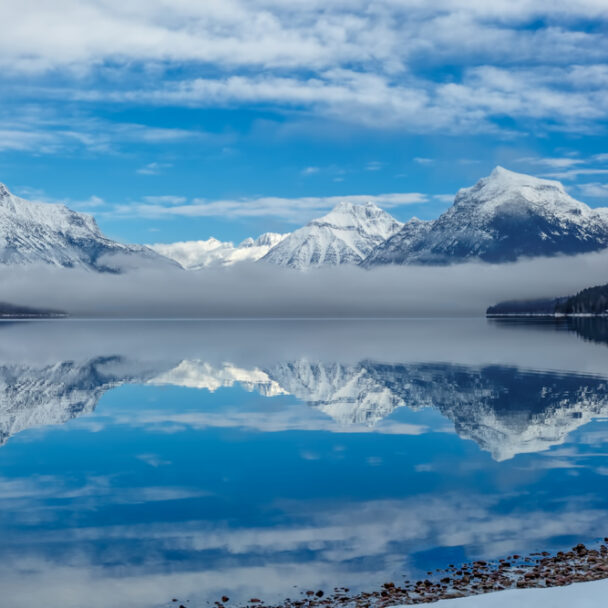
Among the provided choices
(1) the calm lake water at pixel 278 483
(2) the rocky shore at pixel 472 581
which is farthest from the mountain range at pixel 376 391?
(2) the rocky shore at pixel 472 581

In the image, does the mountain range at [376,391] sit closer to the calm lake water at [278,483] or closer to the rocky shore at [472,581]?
the calm lake water at [278,483]

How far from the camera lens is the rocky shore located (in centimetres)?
1995

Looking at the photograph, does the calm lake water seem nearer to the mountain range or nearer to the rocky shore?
the mountain range

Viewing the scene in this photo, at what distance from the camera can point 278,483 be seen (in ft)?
109

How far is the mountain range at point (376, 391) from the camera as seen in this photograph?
47.4m

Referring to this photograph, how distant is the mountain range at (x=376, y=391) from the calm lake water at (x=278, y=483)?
1.05ft

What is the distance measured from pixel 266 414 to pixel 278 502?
2350 centimetres

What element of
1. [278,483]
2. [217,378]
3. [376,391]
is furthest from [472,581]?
[217,378]

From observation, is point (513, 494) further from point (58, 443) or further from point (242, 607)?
point (58, 443)

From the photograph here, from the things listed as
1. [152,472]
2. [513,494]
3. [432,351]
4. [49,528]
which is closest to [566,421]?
[513,494]

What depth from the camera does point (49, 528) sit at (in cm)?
2616

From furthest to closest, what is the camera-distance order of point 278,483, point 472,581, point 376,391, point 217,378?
point 217,378
point 376,391
point 278,483
point 472,581

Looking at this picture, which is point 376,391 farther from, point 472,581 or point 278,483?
point 472,581

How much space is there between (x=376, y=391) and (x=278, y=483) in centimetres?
3232
